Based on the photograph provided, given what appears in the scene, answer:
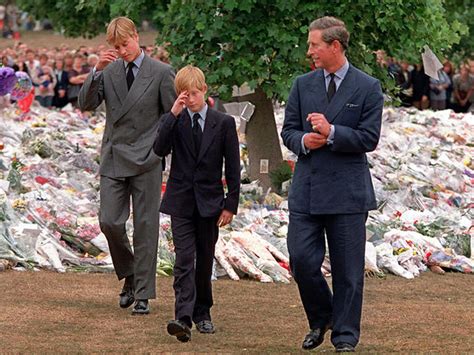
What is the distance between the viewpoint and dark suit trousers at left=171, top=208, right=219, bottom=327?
945 centimetres

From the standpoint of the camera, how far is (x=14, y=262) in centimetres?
1309

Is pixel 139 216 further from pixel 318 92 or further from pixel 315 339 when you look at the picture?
pixel 318 92

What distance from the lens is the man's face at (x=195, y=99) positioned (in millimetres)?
9430

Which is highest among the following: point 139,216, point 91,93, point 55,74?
point 91,93

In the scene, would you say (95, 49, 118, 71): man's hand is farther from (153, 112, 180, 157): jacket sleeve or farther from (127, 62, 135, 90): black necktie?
(153, 112, 180, 157): jacket sleeve

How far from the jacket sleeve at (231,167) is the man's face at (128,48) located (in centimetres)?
121

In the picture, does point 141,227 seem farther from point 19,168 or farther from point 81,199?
point 19,168

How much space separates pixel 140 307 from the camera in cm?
1062

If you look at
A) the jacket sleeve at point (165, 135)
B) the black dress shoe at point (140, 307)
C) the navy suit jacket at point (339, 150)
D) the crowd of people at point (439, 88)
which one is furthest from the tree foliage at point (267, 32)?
the crowd of people at point (439, 88)

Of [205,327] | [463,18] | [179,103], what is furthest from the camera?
[463,18]

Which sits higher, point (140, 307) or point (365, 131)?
point (365, 131)

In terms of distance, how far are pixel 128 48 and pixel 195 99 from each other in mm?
1196

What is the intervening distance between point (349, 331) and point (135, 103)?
8.85 ft

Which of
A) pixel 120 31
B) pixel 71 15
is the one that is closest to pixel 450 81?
pixel 71 15
